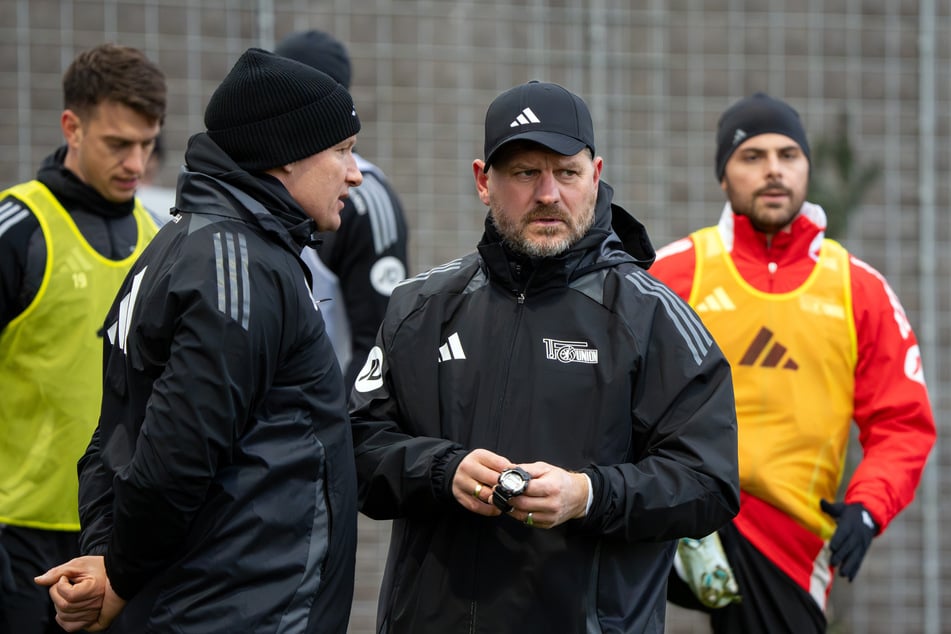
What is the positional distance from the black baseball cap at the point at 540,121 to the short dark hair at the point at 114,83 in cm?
144

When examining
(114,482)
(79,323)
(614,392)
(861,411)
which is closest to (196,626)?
(114,482)

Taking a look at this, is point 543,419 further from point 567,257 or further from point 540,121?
point 540,121

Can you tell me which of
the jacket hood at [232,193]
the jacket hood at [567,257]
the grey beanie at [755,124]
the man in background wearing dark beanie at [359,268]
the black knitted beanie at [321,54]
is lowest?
the man in background wearing dark beanie at [359,268]

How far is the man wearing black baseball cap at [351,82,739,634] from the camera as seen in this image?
2965mm

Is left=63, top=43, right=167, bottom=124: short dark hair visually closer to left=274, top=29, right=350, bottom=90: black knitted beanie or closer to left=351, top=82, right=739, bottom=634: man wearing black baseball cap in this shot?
left=274, top=29, right=350, bottom=90: black knitted beanie

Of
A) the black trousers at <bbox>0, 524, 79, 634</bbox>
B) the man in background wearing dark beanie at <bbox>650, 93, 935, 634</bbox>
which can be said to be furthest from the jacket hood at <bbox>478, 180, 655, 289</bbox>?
the black trousers at <bbox>0, 524, 79, 634</bbox>

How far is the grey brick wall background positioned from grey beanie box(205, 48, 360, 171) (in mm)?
4263

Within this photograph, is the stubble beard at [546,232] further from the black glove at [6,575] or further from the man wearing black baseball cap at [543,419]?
the black glove at [6,575]

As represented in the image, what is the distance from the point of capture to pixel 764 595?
4.21 m

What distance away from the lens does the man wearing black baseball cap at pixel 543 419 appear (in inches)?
117

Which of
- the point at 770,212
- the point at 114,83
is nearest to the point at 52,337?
the point at 114,83

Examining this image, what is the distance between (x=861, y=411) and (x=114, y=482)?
2.48m

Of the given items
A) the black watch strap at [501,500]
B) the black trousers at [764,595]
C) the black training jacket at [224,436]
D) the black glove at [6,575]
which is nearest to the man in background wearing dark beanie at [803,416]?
the black trousers at [764,595]

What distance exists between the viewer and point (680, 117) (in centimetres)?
745
